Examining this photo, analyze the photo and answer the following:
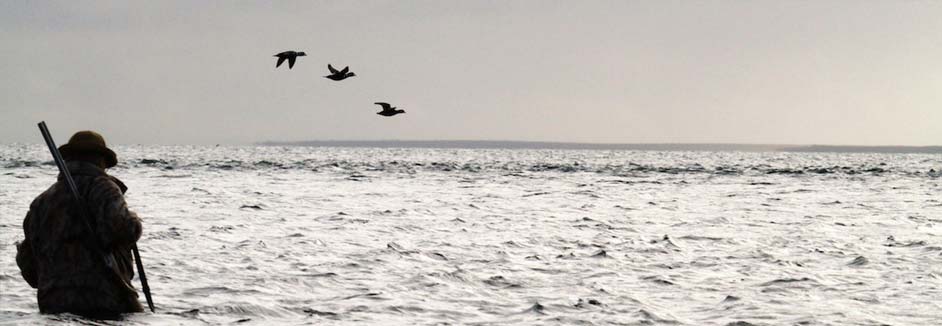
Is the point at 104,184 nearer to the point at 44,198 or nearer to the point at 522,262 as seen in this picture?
the point at 44,198

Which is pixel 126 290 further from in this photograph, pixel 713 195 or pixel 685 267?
pixel 713 195

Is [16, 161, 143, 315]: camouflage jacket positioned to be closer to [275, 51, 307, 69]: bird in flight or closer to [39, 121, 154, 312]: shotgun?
[39, 121, 154, 312]: shotgun

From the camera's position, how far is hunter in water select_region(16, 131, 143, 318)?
8094 millimetres

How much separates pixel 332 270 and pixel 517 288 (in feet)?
9.22

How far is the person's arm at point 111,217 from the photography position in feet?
26.3

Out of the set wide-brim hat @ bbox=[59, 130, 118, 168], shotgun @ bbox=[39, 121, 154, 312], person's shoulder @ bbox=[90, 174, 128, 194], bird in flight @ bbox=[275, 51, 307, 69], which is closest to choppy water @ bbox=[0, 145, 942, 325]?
shotgun @ bbox=[39, 121, 154, 312]

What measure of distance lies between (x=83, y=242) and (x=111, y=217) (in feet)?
1.60

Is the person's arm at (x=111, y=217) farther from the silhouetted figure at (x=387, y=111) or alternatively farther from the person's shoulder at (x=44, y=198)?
the silhouetted figure at (x=387, y=111)

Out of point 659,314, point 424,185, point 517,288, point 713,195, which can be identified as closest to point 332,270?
point 517,288

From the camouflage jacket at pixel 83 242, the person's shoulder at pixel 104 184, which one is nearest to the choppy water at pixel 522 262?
the camouflage jacket at pixel 83 242

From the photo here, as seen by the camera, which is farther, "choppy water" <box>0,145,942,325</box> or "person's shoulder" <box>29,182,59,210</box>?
"choppy water" <box>0,145,942,325</box>

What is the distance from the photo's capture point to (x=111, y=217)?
315 inches

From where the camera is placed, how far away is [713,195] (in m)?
36.8

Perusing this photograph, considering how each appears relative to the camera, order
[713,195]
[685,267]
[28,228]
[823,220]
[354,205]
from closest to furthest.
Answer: [28,228]
[685,267]
[823,220]
[354,205]
[713,195]
